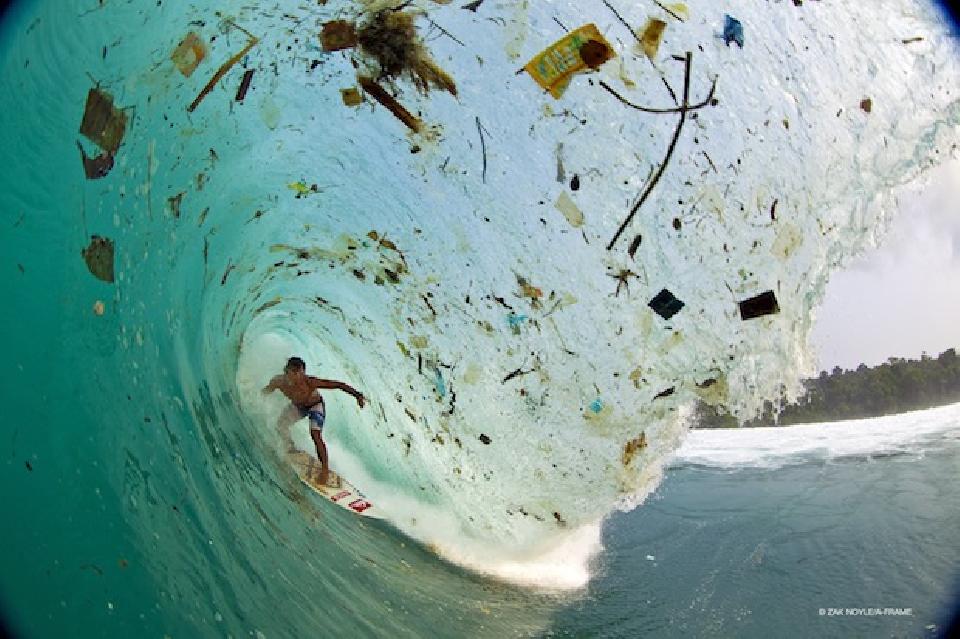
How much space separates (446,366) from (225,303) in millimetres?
1771

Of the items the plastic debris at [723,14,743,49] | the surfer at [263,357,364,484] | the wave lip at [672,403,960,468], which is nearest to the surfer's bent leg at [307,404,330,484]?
the surfer at [263,357,364,484]

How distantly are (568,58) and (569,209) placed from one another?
3.04 ft

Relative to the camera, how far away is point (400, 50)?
133 inches

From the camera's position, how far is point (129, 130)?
2.86m

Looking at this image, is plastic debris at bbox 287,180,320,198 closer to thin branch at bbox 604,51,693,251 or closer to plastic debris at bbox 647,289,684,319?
thin branch at bbox 604,51,693,251

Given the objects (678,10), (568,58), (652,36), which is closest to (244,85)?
(568,58)

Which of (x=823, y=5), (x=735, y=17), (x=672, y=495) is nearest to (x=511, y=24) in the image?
(x=735, y=17)

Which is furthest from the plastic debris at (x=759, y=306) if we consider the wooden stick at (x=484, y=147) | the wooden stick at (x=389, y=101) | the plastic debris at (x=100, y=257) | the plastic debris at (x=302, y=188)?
the plastic debris at (x=100, y=257)

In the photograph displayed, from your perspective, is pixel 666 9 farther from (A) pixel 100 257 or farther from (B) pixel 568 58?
(A) pixel 100 257

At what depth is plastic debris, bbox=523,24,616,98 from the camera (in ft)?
11.2

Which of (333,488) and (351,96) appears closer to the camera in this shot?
(351,96)

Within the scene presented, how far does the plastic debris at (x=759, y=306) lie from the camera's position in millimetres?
4016

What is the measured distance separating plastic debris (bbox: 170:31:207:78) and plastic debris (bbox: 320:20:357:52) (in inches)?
24.7

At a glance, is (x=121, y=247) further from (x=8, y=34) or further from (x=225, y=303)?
(x=225, y=303)
